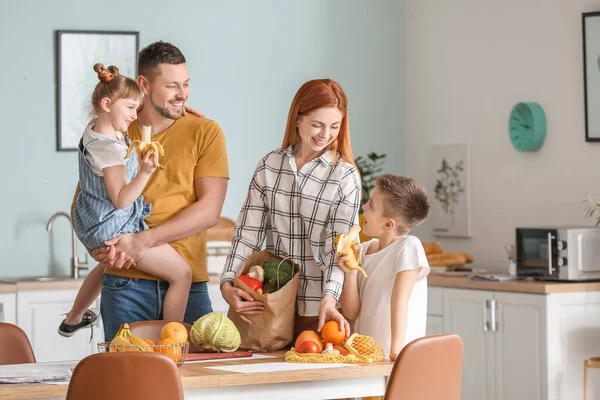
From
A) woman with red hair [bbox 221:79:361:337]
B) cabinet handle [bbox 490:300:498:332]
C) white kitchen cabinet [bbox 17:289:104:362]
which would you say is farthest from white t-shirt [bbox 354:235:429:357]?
white kitchen cabinet [bbox 17:289:104:362]

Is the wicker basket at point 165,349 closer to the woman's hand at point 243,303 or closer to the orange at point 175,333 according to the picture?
the orange at point 175,333

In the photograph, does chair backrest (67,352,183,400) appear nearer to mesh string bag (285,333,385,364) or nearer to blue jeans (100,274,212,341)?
mesh string bag (285,333,385,364)

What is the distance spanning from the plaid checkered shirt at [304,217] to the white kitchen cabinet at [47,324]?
80.4 inches

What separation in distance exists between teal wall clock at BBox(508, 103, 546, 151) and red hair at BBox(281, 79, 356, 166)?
2.64m

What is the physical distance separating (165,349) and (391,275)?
2.28 feet

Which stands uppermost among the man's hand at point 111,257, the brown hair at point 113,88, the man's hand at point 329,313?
the brown hair at point 113,88

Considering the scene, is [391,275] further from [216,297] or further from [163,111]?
[216,297]

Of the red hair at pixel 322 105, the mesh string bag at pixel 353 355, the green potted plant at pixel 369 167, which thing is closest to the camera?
the mesh string bag at pixel 353 355

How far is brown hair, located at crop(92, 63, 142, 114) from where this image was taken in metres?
2.89

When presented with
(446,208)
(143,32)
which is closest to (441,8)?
(446,208)

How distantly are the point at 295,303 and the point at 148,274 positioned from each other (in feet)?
1.57

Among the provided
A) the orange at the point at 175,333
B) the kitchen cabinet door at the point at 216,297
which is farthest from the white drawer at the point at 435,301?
the orange at the point at 175,333

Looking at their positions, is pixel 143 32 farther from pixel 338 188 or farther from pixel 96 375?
pixel 96 375

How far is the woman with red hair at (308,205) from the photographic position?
9.28 feet
